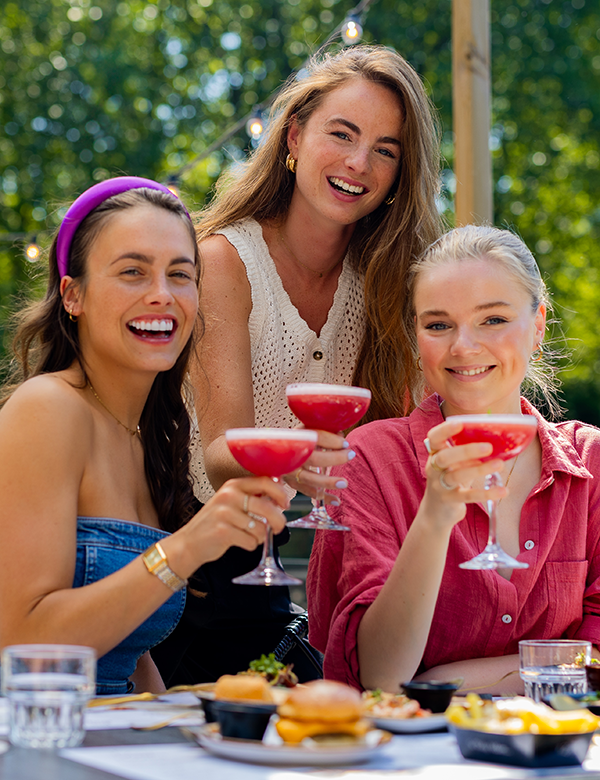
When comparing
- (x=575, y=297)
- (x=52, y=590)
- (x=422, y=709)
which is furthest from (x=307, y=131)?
(x=575, y=297)

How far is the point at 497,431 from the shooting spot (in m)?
1.96

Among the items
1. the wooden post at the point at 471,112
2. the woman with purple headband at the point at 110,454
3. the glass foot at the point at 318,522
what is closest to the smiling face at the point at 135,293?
the woman with purple headband at the point at 110,454

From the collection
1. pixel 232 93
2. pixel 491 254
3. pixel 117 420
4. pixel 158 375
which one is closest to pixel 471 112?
pixel 491 254

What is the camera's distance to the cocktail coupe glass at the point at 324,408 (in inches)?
87.4

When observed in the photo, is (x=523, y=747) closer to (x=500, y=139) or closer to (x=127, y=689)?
(x=127, y=689)

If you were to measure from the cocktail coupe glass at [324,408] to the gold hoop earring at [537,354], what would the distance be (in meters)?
0.75

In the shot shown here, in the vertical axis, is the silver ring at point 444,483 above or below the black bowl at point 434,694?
above

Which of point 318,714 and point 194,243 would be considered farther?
point 194,243

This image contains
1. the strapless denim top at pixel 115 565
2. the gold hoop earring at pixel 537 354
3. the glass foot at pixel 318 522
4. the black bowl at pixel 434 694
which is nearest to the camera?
the black bowl at pixel 434 694

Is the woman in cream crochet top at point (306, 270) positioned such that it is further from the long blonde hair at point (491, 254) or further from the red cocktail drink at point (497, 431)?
the red cocktail drink at point (497, 431)

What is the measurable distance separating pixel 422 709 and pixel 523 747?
1.04 ft

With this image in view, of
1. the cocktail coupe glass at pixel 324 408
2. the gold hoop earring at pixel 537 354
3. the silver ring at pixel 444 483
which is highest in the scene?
the gold hoop earring at pixel 537 354

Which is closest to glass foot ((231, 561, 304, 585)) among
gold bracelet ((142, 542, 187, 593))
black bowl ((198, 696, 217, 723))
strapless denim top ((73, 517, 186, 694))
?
gold bracelet ((142, 542, 187, 593))

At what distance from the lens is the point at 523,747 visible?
1.43 m
